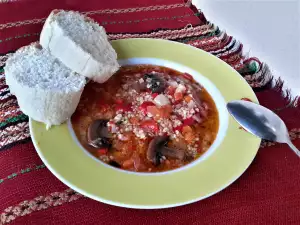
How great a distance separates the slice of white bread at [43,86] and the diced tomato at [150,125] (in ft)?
1.00

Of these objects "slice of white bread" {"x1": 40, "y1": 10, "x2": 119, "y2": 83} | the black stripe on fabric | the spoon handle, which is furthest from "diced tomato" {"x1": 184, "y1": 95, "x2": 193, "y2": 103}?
the black stripe on fabric

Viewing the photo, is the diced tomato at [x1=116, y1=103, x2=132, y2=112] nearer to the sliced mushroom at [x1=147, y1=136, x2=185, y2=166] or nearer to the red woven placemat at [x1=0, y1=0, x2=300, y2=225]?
the sliced mushroom at [x1=147, y1=136, x2=185, y2=166]

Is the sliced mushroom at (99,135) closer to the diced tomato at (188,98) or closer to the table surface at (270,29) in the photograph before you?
the diced tomato at (188,98)

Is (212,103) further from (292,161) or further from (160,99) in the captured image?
(292,161)

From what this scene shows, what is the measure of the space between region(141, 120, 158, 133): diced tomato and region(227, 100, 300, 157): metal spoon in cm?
34

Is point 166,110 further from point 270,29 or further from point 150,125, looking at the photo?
point 270,29

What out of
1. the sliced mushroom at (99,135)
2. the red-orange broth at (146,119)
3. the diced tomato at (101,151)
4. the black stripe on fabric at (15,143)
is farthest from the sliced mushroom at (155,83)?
the black stripe on fabric at (15,143)

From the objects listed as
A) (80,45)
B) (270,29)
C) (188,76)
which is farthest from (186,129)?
(270,29)

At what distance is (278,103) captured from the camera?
192 cm

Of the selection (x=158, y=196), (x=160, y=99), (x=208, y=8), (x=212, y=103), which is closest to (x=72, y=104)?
(x=160, y=99)

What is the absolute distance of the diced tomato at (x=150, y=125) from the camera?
5.52ft

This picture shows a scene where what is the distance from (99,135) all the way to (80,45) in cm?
43

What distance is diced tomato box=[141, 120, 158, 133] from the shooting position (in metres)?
1.68

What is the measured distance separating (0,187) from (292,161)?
1181 mm
